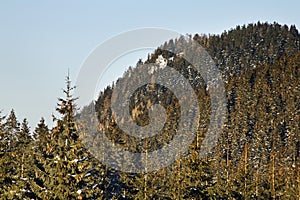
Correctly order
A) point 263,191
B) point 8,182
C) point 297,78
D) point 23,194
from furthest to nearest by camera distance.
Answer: point 297,78, point 263,191, point 8,182, point 23,194

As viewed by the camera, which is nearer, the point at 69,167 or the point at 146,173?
the point at 69,167

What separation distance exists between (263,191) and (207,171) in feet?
62.9

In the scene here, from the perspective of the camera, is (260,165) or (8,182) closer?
(8,182)

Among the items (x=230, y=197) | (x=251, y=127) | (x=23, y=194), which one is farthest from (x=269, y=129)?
(x=23, y=194)

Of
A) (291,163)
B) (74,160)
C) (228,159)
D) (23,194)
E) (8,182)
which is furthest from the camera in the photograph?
(228,159)

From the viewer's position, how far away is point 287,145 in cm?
12475

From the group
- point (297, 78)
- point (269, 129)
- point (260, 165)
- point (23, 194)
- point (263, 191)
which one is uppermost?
point (297, 78)

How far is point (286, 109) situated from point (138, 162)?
307 feet

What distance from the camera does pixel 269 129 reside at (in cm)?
13375

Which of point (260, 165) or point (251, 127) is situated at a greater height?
point (251, 127)

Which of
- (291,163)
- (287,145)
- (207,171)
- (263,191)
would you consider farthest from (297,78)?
(207,171)

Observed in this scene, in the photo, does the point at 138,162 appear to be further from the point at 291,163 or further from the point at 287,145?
the point at 287,145

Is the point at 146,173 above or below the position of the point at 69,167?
above

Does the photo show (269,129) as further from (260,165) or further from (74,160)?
(74,160)
